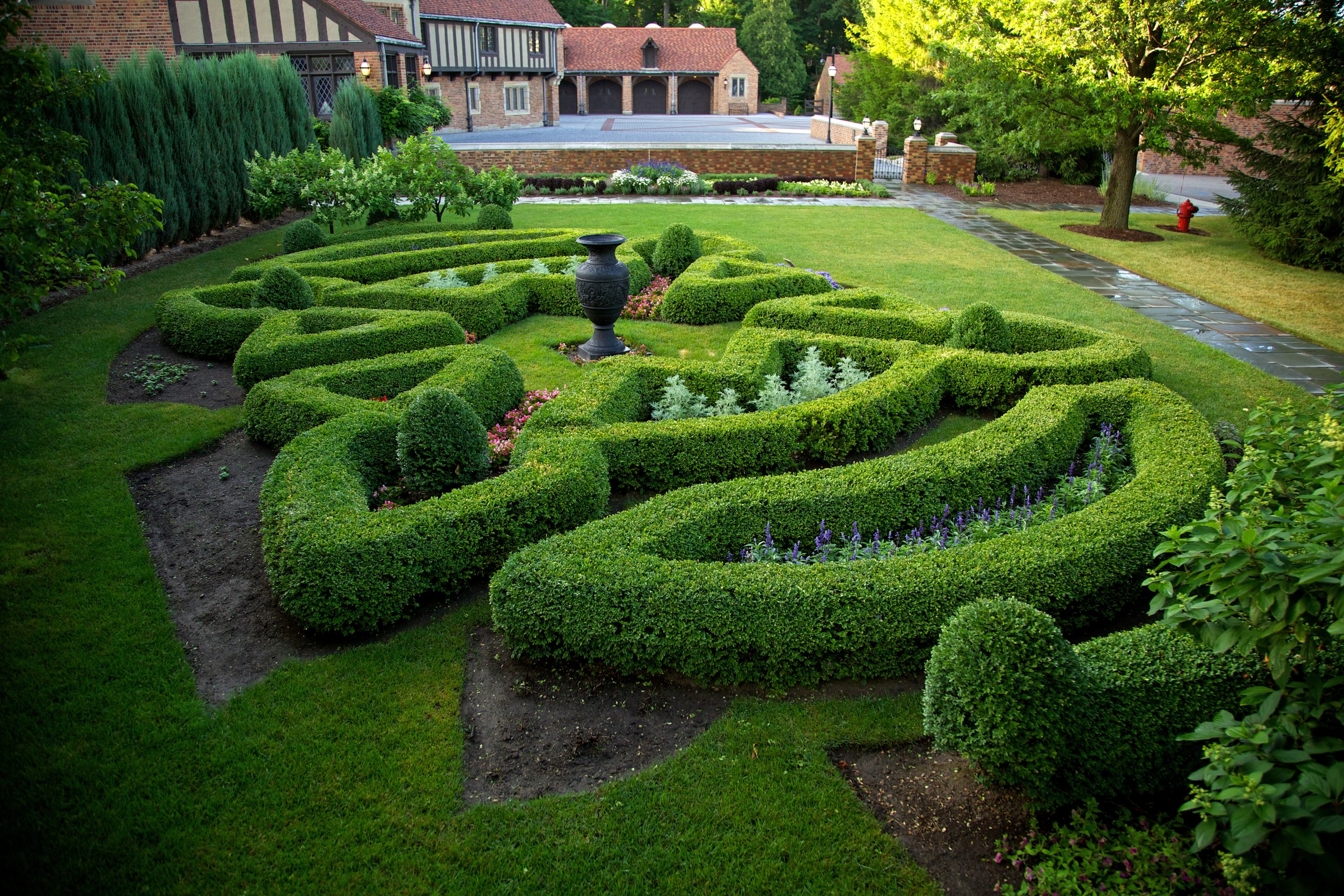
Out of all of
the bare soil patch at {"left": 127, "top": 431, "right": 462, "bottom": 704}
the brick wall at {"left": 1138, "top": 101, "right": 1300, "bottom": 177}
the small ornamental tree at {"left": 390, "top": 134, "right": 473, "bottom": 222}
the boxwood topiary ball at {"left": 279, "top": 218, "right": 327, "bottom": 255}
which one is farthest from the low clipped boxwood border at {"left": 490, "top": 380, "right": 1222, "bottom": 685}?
the brick wall at {"left": 1138, "top": 101, "right": 1300, "bottom": 177}

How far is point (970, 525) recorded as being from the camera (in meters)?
5.51

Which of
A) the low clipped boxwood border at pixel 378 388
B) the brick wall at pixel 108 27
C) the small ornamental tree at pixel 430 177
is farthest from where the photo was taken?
the brick wall at pixel 108 27

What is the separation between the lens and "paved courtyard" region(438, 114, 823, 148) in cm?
2917

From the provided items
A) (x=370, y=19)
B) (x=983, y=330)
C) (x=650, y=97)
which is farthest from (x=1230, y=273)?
(x=650, y=97)

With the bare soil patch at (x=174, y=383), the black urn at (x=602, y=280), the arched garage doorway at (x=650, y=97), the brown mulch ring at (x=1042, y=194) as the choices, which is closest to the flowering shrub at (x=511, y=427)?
the black urn at (x=602, y=280)

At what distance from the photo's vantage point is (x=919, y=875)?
3389 millimetres

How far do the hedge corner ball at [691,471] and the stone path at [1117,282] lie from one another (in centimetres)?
274

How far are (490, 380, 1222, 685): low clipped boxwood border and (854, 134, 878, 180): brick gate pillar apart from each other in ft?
68.4

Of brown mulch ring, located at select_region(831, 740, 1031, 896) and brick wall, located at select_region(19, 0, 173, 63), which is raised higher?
brick wall, located at select_region(19, 0, 173, 63)

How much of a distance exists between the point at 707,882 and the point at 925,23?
62.9 ft

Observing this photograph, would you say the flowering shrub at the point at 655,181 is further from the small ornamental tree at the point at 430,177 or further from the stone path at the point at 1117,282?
the small ornamental tree at the point at 430,177

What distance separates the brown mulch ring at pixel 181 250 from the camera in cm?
1248

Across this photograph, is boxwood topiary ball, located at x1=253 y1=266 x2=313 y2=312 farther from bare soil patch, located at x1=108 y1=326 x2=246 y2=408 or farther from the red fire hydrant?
the red fire hydrant

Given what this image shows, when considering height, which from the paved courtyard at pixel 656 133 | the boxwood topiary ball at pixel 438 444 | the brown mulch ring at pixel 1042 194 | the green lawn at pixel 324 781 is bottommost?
the green lawn at pixel 324 781
